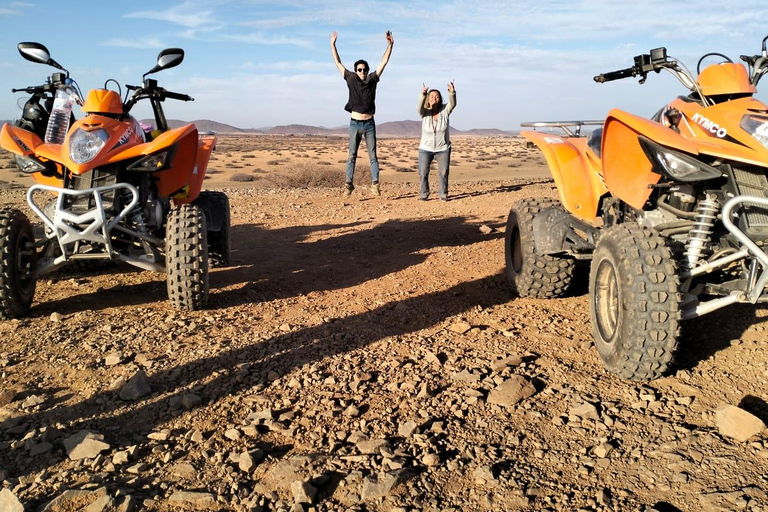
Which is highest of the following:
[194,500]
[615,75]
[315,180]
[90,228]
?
[615,75]

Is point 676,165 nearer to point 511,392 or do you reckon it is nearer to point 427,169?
point 511,392

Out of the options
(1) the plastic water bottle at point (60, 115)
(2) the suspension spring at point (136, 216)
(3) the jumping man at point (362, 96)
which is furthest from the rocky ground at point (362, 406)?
(3) the jumping man at point (362, 96)

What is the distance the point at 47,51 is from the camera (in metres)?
5.26

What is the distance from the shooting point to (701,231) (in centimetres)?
342

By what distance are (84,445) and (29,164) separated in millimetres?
2961

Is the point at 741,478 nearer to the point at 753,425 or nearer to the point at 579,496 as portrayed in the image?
the point at 753,425

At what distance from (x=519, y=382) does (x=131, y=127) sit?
3663mm

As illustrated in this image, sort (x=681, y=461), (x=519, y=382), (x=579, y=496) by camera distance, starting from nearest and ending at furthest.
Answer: (x=579, y=496)
(x=681, y=461)
(x=519, y=382)

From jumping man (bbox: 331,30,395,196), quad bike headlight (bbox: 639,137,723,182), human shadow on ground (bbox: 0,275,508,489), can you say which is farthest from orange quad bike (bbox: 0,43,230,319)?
jumping man (bbox: 331,30,395,196)

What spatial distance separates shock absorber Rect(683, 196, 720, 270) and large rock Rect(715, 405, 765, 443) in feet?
2.65

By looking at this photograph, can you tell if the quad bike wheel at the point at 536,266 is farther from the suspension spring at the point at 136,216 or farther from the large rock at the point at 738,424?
the suspension spring at the point at 136,216

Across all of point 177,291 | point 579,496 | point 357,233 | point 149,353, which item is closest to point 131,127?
point 177,291

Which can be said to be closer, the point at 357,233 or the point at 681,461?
the point at 681,461

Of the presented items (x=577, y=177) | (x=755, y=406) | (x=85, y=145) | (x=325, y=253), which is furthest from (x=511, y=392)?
(x=325, y=253)
